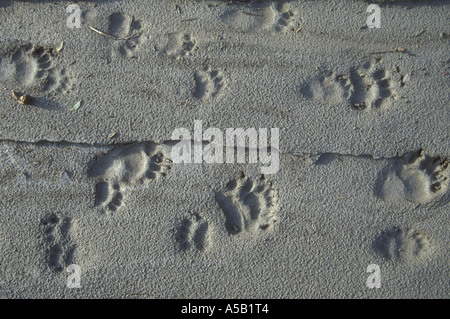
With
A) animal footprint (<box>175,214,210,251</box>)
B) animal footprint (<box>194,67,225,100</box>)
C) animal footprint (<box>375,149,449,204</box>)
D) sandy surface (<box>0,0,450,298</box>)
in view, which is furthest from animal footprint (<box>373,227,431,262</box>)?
animal footprint (<box>194,67,225,100</box>)

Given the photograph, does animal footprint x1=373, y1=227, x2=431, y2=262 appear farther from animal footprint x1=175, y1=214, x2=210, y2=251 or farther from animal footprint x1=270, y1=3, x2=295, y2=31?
animal footprint x1=270, y1=3, x2=295, y2=31

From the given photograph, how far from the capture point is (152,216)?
1712 millimetres

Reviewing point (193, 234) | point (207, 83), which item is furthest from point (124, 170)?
point (207, 83)

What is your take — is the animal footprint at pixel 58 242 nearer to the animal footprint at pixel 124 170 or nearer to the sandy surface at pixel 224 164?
the sandy surface at pixel 224 164

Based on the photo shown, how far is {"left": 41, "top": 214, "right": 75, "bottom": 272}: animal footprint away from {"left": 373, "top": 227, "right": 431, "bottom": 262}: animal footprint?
1317 millimetres

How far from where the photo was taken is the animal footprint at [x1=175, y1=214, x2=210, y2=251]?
171 cm

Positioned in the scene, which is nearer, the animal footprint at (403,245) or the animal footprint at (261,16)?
the animal footprint at (403,245)

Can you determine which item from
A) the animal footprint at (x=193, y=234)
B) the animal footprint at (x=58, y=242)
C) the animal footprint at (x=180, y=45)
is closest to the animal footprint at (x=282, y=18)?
the animal footprint at (x=180, y=45)

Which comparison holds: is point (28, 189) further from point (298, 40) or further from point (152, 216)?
point (298, 40)

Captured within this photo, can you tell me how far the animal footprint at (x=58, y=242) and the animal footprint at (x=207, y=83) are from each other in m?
0.80

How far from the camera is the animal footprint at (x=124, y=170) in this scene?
1.74 metres

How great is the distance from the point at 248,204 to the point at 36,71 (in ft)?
3.73

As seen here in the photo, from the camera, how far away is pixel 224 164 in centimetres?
175

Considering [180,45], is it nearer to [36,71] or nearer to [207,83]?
[207,83]
